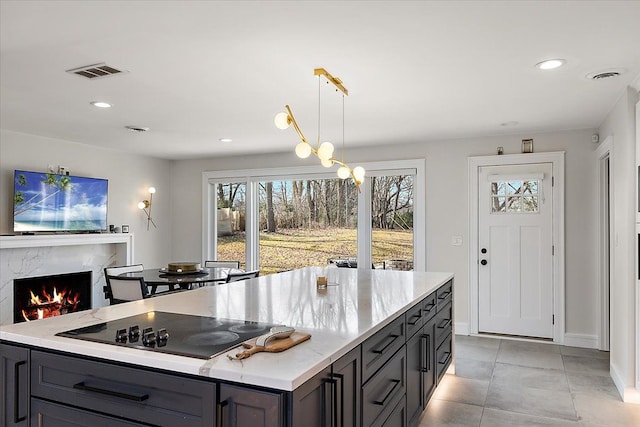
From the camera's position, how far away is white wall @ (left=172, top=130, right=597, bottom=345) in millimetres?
4859

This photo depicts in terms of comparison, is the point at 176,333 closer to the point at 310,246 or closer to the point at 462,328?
the point at 462,328

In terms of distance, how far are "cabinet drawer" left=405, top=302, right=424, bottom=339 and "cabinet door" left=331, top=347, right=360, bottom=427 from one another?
2.56 ft

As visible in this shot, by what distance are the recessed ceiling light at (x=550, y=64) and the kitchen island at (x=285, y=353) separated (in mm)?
1617

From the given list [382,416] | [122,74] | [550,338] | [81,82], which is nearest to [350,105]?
[122,74]

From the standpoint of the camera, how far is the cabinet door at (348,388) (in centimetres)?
152

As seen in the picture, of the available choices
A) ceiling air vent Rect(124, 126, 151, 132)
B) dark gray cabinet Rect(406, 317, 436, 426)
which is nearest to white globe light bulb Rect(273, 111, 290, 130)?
dark gray cabinet Rect(406, 317, 436, 426)

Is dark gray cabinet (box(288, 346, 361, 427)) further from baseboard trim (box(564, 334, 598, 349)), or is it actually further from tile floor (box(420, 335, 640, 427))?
baseboard trim (box(564, 334, 598, 349))

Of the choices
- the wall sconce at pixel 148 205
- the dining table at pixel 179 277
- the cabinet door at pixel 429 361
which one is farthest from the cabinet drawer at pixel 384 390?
the wall sconce at pixel 148 205

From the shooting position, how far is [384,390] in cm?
202

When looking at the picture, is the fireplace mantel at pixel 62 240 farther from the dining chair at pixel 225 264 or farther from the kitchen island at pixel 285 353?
the kitchen island at pixel 285 353

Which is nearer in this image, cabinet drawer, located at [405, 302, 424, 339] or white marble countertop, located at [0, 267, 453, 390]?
white marble countertop, located at [0, 267, 453, 390]

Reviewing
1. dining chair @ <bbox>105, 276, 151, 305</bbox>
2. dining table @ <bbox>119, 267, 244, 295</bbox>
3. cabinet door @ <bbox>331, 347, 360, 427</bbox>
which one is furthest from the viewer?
dining table @ <bbox>119, 267, 244, 295</bbox>

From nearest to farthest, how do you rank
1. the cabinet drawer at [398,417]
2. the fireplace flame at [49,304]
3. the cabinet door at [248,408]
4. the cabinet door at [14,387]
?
the cabinet door at [248,408], the cabinet door at [14,387], the cabinet drawer at [398,417], the fireplace flame at [49,304]

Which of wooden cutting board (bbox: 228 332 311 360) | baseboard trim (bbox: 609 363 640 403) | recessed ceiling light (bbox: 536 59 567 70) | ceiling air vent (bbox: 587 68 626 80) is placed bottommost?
baseboard trim (bbox: 609 363 640 403)
